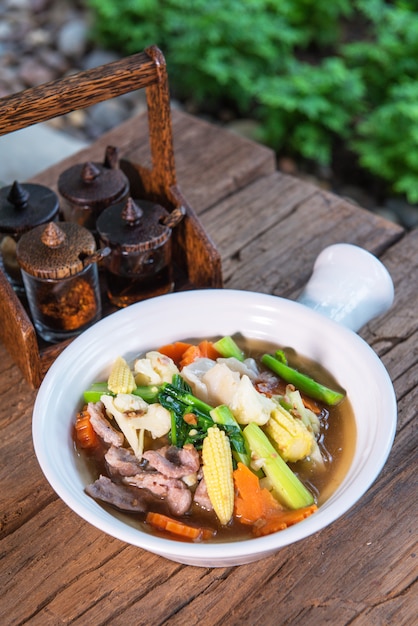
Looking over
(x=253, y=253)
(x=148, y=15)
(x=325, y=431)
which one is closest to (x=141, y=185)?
(x=253, y=253)

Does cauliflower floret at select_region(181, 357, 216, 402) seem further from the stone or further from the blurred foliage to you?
the stone

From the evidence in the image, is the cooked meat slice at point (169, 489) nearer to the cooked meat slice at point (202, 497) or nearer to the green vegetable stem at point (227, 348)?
the cooked meat slice at point (202, 497)

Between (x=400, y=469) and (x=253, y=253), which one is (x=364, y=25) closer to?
(x=253, y=253)

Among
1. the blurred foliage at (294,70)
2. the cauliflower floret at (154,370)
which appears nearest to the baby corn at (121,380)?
the cauliflower floret at (154,370)

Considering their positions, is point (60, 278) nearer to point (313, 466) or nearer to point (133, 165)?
point (133, 165)

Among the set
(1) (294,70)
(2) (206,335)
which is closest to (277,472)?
(2) (206,335)

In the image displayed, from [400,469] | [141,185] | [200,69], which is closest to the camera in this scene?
[400,469]
